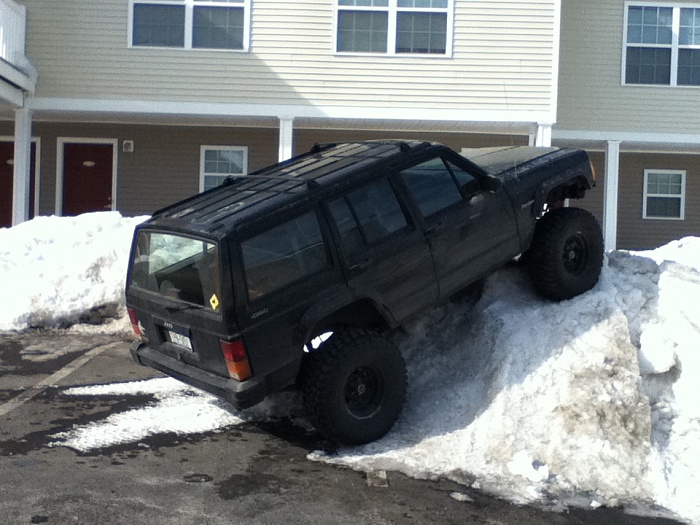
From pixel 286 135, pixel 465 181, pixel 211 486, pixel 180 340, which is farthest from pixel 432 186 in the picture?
pixel 286 135

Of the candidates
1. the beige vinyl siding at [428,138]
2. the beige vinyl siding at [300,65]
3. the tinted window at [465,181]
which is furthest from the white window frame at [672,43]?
the tinted window at [465,181]

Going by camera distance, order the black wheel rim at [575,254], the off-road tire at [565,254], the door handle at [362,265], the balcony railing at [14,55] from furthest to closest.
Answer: the balcony railing at [14,55], the black wheel rim at [575,254], the off-road tire at [565,254], the door handle at [362,265]

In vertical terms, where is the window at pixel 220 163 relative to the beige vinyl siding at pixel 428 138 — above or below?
below

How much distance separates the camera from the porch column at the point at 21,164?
44.9ft

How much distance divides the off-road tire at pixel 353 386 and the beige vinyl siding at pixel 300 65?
8.91 meters

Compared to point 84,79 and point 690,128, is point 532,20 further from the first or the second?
point 84,79

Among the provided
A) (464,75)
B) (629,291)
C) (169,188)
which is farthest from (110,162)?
(629,291)

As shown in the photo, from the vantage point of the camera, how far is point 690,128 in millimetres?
14953

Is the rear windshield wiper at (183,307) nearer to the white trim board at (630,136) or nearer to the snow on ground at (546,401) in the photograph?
the snow on ground at (546,401)

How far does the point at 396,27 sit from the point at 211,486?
35.2 feet

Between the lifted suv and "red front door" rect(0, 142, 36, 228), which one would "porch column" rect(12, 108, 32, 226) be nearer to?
"red front door" rect(0, 142, 36, 228)

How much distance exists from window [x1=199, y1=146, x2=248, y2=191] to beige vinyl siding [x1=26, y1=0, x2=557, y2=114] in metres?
2.02

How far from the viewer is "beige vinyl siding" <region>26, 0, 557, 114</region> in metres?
13.6

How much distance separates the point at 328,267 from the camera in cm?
524
